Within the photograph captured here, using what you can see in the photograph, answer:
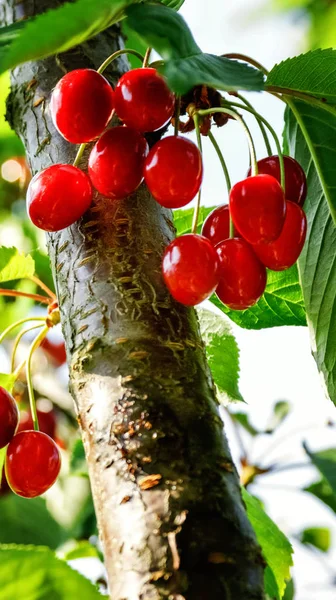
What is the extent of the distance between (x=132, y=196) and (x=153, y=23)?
0.38 m

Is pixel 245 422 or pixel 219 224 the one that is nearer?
pixel 219 224

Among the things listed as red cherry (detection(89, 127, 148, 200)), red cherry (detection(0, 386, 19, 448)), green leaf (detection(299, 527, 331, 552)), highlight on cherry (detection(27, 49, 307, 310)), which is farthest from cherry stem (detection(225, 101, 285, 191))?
green leaf (detection(299, 527, 331, 552))

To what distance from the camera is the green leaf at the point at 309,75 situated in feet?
4.04

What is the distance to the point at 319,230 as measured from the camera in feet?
4.62

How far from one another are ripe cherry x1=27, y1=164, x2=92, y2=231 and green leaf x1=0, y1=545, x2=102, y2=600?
0.51 m

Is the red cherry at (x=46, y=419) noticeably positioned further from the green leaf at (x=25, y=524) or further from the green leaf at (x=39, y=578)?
the green leaf at (x=39, y=578)

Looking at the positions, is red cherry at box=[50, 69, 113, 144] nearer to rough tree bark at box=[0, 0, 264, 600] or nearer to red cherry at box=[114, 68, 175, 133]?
red cherry at box=[114, 68, 175, 133]

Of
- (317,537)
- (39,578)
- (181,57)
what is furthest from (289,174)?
(317,537)

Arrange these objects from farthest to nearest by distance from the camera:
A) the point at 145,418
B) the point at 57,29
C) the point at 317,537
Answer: the point at 317,537 < the point at 145,418 < the point at 57,29

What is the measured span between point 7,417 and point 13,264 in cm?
48

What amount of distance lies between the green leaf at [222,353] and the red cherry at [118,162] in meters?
0.56

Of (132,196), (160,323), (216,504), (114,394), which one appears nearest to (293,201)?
(132,196)

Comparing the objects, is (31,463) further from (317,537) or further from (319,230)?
(317,537)

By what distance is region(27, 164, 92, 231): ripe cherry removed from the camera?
111 cm
